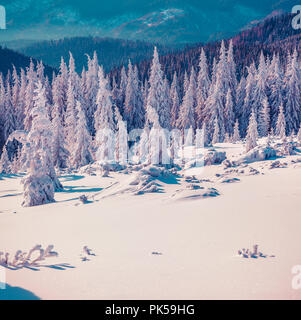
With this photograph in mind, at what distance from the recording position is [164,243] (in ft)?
15.8

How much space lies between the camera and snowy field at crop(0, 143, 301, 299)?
3498 millimetres

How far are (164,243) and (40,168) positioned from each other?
7402 millimetres

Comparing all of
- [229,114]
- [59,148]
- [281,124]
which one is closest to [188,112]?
[229,114]

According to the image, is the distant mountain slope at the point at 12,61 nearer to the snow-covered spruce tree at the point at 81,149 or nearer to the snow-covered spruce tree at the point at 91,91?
the snow-covered spruce tree at the point at 91,91

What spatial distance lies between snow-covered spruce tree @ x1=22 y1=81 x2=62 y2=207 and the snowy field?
2.05m

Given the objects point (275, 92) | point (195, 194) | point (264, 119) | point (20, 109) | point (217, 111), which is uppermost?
point (275, 92)

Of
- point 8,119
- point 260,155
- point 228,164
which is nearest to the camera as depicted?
point 260,155

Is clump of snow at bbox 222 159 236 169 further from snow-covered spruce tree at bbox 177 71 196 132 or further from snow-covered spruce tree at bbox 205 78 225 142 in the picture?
snow-covered spruce tree at bbox 177 71 196 132

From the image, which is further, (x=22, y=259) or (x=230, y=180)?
(x=230, y=180)

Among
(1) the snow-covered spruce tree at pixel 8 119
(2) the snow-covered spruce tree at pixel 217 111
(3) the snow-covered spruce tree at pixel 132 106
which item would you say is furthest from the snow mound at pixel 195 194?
(1) the snow-covered spruce tree at pixel 8 119

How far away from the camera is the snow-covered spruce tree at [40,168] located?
9.92 metres

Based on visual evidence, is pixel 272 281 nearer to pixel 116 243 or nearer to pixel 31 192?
pixel 116 243

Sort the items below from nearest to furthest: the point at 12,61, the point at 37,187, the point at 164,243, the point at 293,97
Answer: the point at 164,243, the point at 37,187, the point at 293,97, the point at 12,61

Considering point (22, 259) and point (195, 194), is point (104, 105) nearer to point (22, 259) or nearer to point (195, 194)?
point (195, 194)
